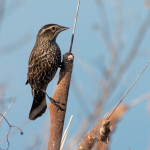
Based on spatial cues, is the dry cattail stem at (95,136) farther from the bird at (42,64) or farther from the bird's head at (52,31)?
the bird's head at (52,31)

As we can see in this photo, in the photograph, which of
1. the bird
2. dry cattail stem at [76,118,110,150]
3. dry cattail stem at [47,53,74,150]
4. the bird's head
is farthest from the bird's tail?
dry cattail stem at [76,118,110,150]

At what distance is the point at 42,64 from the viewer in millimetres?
4301

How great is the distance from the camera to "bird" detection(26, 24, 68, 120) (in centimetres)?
422

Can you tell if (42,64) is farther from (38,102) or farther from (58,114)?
(58,114)

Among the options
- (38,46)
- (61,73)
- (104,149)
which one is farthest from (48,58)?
(104,149)

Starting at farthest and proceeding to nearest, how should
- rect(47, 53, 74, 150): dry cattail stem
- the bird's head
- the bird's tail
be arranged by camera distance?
the bird's head < the bird's tail < rect(47, 53, 74, 150): dry cattail stem

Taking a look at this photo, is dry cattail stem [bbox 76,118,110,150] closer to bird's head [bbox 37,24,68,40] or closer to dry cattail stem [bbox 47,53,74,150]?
dry cattail stem [bbox 47,53,74,150]

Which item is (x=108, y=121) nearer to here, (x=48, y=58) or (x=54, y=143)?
(x=54, y=143)

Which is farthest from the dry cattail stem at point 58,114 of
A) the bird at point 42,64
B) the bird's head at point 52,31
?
the bird's head at point 52,31

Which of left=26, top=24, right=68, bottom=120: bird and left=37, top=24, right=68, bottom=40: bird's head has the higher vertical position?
left=37, top=24, right=68, bottom=40: bird's head

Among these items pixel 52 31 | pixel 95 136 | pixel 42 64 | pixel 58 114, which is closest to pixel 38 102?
pixel 42 64

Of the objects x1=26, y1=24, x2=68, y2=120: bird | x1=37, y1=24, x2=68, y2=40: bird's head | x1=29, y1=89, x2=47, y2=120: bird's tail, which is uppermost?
x1=37, y1=24, x2=68, y2=40: bird's head

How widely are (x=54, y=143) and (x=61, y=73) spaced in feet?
2.32

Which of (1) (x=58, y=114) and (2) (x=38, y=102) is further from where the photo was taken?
(2) (x=38, y=102)
